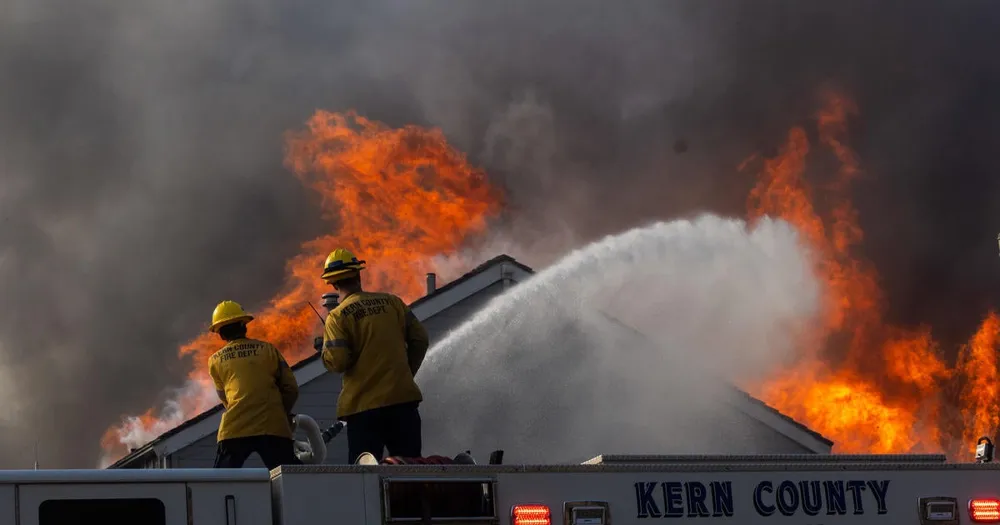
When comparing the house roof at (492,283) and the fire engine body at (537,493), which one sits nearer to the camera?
the fire engine body at (537,493)

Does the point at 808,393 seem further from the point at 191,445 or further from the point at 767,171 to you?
the point at 191,445

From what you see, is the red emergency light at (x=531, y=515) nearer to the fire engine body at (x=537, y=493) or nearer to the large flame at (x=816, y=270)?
the fire engine body at (x=537, y=493)

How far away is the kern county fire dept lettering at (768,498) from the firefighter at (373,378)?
1897 millimetres

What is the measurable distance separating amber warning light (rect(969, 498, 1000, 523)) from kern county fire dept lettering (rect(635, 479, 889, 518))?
0.43m

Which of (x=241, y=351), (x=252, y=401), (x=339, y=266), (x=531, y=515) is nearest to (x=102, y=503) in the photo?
(x=531, y=515)

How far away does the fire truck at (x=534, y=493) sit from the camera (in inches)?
240

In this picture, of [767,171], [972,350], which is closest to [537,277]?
[972,350]

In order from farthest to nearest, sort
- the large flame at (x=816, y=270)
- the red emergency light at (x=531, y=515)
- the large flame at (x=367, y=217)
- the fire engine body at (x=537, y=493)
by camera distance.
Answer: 1. the large flame at (x=367, y=217)
2. the large flame at (x=816, y=270)
3. the red emergency light at (x=531, y=515)
4. the fire engine body at (x=537, y=493)

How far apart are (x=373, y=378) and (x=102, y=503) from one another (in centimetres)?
265

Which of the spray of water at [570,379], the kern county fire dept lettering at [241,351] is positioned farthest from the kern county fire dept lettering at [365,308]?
the spray of water at [570,379]

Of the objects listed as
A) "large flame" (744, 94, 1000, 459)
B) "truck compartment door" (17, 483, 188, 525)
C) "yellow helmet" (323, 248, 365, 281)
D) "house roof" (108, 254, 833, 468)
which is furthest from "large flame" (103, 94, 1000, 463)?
"truck compartment door" (17, 483, 188, 525)

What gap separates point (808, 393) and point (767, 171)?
1061cm

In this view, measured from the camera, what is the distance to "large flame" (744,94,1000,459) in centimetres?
2619

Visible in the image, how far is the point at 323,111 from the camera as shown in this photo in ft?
132
